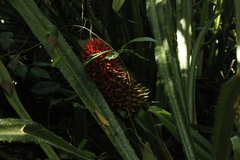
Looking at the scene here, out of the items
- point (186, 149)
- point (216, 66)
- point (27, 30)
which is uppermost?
point (27, 30)

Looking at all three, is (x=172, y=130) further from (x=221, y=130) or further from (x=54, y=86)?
(x=54, y=86)

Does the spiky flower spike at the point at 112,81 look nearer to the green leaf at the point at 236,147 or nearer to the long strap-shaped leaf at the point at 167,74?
the long strap-shaped leaf at the point at 167,74

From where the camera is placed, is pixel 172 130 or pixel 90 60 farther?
pixel 172 130

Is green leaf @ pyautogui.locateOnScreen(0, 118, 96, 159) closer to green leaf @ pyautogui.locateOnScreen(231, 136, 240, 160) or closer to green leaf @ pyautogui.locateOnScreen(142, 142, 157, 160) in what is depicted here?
green leaf @ pyautogui.locateOnScreen(142, 142, 157, 160)

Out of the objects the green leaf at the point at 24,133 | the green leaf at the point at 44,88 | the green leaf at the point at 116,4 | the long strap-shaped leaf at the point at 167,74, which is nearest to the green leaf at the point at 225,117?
the long strap-shaped leaf at the point at 167,74

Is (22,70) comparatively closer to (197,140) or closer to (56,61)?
(56,61)

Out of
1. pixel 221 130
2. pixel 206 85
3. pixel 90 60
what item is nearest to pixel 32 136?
pixel 90 60

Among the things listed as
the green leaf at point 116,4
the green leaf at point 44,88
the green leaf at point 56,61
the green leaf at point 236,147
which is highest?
the green leaf at point 116,4
